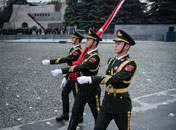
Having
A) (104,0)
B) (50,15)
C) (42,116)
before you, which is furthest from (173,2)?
(50,15)

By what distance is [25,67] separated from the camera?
1001 cm

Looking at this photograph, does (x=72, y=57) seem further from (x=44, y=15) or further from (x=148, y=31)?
(x=44, y=15)

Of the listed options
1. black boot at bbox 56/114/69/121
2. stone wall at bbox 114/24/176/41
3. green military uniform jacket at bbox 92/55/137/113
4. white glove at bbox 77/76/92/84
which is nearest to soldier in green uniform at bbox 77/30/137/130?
green military uniform jacket at bbox 92/55/137/113

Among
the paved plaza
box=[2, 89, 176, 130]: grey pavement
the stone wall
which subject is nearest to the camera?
A: box=[2, 89, 176, 130]: grey pavement

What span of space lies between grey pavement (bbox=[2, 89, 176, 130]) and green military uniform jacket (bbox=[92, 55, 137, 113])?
1.48m

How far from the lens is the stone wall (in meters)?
30.7

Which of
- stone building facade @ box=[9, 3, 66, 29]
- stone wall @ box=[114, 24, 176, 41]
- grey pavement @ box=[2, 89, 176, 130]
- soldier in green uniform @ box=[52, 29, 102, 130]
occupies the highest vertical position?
stone building facade @ box=[9, 3, 66, 29]

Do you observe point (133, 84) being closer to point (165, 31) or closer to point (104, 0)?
point (165, 31)

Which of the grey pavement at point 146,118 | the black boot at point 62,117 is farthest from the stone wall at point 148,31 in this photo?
the black boot at point 62,117

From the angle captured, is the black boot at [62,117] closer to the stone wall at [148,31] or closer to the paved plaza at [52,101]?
the paved plaza at [52,101]

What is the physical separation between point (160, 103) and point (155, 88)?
1417 mm

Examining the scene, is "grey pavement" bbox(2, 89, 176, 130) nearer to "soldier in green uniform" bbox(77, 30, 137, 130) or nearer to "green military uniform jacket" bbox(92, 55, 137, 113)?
"soldier in green uniform" bbox(77, 30, 137, 130)

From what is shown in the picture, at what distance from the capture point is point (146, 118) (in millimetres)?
4594

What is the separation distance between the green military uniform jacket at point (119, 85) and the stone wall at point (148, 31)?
29695 mm
